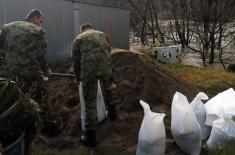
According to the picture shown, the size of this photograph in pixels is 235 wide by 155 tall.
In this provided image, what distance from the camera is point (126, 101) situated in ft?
22.7

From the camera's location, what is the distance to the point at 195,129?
5.59 m

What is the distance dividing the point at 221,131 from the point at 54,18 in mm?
6057

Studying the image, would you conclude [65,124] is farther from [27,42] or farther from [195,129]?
[195,129]

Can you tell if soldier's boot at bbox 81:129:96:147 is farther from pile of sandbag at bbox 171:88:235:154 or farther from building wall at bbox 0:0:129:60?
building wall at bbox 0:0:129:60

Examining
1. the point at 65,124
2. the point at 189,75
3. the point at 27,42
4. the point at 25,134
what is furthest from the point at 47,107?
the point at 189,75

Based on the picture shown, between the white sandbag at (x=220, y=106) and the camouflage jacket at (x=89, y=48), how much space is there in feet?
4.87

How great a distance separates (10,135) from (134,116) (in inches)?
139

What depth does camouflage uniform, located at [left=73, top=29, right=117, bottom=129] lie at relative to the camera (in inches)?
237

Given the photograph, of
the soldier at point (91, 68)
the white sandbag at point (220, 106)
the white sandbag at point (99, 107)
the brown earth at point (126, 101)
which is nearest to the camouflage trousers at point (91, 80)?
the soldier at point (91, 68)

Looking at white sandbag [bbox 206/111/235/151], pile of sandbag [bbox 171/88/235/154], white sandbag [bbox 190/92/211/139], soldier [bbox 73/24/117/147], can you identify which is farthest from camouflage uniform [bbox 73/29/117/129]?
white sandbag [bbox 206/111/235/151]

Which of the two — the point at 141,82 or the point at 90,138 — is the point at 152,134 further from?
the point at 141,82

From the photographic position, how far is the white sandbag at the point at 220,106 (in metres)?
5.88

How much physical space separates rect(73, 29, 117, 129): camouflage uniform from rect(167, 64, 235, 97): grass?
4.27 m

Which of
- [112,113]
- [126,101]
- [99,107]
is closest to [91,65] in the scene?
[99,107]
